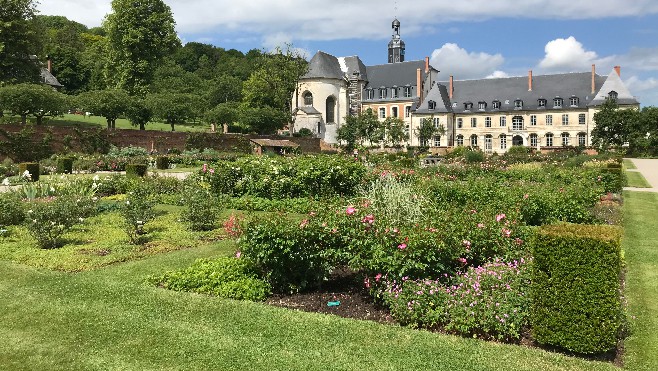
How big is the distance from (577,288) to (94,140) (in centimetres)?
3623

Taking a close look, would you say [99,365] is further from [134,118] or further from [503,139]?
[503,139]

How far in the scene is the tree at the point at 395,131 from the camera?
201 ft

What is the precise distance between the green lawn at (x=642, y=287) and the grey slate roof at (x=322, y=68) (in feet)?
175

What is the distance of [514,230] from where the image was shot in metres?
6.94

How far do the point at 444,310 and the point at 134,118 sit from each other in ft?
138

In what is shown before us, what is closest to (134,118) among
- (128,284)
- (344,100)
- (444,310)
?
(344,100)

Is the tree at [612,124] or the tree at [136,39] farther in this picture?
the tree at [612,124]

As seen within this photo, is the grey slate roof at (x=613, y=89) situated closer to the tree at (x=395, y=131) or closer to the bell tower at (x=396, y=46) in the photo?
the tree at (x=395, y=131)

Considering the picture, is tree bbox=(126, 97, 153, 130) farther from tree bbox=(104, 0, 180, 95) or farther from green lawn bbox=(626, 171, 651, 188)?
green lawn bbox=(626, 171, 651, 188)

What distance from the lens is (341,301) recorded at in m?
6.13

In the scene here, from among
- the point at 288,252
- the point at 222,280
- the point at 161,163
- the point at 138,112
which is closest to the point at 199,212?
the point at 222,280

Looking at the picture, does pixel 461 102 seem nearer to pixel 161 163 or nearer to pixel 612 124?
pixel 612 124

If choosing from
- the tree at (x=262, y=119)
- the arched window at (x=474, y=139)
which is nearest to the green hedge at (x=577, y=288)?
the tree at (x=262, y=119)

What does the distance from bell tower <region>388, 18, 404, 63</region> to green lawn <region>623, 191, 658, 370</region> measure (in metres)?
69.2
